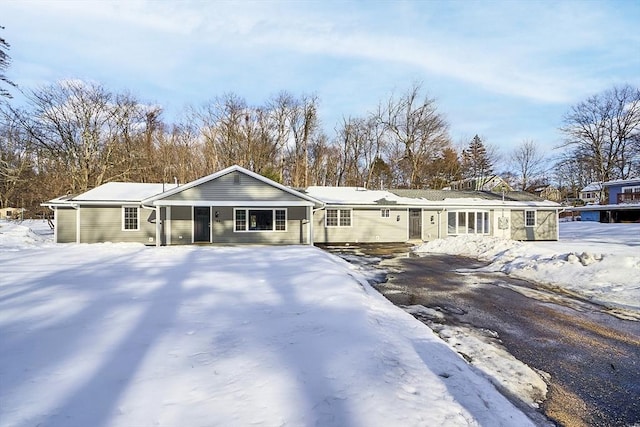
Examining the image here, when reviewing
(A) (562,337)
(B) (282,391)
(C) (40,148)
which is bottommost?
(A) (562,337)

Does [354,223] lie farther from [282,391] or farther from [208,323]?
[282,391]

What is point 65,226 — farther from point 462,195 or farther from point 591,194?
point 591,194

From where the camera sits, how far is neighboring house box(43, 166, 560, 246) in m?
16.7

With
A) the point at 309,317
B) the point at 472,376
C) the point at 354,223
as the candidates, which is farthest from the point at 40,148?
the point at 472,376

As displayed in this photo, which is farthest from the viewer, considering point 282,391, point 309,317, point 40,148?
point 40,148

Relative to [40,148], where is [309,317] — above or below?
below

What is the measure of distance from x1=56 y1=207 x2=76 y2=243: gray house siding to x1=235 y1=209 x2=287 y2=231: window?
854 cm

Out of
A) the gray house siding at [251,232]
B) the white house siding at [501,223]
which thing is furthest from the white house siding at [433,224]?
the gray house siding at [251,232]

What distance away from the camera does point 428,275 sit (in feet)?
32.8

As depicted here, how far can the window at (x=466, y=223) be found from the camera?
21516 millimetres

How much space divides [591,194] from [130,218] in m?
59.4

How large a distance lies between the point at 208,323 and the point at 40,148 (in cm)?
3153

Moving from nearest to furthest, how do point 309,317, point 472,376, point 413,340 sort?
point 472,376, point 413,340, point 309,317

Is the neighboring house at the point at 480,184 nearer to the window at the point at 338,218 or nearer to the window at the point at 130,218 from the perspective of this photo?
the window at the point at 338,218
